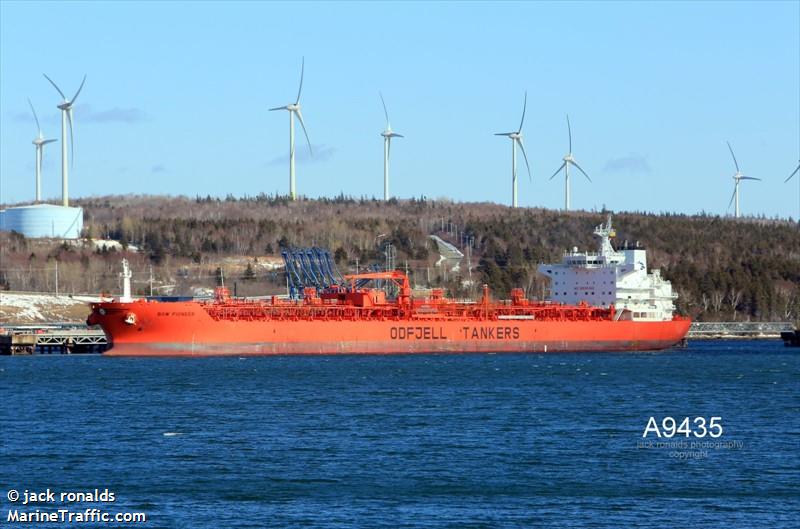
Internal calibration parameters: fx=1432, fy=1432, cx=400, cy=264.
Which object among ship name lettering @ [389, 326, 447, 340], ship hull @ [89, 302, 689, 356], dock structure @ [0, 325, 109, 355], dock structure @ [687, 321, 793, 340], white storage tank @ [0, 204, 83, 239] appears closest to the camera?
ship hull @ [89, 302, 689, 356]

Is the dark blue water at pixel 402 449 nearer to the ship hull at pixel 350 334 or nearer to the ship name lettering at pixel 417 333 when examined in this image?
the ship hull at pixel 350 334

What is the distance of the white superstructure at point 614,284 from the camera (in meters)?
89.2

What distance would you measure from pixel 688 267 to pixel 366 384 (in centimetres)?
9887

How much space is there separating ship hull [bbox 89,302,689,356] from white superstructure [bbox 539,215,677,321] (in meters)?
2.03

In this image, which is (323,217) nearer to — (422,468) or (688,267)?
(688,267)

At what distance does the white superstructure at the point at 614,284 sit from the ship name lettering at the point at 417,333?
12.6 m

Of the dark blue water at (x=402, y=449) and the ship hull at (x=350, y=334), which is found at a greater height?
the ship hull at (x=350, y=334)

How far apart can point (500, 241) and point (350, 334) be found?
92037 mm

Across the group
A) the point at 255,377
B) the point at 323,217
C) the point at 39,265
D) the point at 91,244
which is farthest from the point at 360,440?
the point at 323,217

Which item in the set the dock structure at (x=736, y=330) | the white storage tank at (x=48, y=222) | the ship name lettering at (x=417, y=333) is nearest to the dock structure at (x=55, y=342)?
the ship name lettering at (x=417, y=333)

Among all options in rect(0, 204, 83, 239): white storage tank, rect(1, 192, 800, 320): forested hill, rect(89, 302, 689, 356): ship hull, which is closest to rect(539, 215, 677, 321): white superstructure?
rect(89, 302, 689, 356): ship hull

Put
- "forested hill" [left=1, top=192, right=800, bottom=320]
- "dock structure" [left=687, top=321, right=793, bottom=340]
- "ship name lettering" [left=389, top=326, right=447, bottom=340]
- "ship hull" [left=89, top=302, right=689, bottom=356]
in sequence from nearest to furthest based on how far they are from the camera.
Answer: "ship hull" [left=89, top=302, right=689, bottom=356] < "ship name lettering" [left=389, top=326, right=447, bottom=340] < "dock structure" [left=687, top=321, right=793, bottom=340] < "forested hill" [left=1, top=192, right=800, bottom=320]

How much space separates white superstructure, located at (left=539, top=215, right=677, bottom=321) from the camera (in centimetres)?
8925

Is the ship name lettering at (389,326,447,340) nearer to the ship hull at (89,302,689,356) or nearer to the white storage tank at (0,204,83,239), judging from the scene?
the ship hull at (89,302,689,356)
